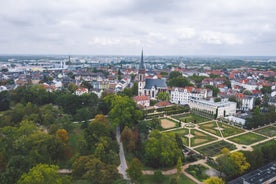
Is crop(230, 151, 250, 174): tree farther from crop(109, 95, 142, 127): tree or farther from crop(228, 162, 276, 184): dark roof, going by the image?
crop(109, 95, 142, 127): tree

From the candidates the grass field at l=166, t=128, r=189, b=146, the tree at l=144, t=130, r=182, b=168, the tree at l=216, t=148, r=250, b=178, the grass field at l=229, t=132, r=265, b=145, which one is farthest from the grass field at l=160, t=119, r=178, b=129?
the tree at l=216, t=148, r=250, b=178

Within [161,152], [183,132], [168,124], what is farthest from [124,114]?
[161,152]

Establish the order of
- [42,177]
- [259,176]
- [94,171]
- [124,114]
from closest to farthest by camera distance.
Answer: [42,177] < [94,171] < [259,176] < [124,114]

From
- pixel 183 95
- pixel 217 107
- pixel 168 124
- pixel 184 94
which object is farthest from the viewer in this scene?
pixel 183 95

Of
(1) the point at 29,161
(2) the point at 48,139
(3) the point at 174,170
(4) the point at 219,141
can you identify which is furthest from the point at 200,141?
(1) the point at 29,161

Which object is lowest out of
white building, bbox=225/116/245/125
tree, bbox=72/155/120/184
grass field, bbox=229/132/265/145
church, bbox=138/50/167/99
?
grass field, bbox=229/132/265/145

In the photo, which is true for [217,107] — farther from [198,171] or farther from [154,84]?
[198,171]
